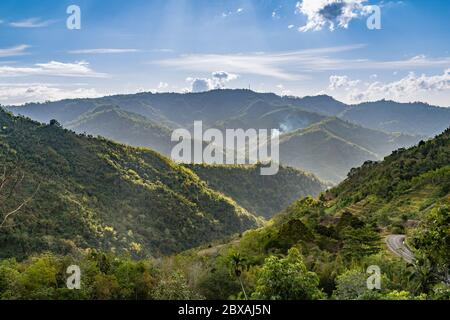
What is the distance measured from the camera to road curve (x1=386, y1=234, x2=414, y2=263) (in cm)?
5573

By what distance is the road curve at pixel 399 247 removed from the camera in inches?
2194

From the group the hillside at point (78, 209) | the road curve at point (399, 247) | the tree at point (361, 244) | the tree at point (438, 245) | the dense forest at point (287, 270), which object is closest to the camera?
the dense forest at point (287, 270)

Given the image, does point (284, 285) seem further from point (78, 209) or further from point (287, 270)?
point (78, 209)

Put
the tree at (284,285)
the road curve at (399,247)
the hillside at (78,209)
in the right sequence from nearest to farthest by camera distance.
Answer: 1. the tree at (284,285)
2. the road curve at (399,247)
3. the hillside at (78,209)

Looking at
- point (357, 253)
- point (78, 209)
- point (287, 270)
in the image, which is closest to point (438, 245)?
point (287, 270)

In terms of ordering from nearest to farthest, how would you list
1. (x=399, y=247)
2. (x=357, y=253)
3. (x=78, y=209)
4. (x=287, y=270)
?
(x=287, y=270) < (x=357, y=253) < (x=399, y=247) < (x=78, y=209)

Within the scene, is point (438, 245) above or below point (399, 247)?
above

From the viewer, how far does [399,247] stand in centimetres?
6138

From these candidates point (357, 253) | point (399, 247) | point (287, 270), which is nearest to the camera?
point (287, 270)

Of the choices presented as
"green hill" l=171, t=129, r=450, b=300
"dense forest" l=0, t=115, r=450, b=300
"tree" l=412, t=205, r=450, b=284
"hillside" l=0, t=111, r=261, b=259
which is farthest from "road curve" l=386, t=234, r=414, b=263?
"hillside" l=0, t=111, r=261, b=259

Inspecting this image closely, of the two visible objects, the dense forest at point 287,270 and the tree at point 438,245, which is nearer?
the dense forest at point 287,270

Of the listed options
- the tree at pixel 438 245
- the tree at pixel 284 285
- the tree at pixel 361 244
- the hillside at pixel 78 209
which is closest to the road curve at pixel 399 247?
the tree at pixel 361 244

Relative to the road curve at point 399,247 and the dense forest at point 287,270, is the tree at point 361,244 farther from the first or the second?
the road curve at point 399,247

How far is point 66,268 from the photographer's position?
160 ft
